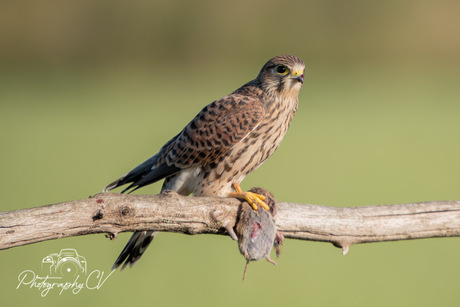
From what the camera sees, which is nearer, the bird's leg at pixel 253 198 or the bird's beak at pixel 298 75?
the bird's leg at pixel 253 198

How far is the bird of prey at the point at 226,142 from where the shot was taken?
4008mm

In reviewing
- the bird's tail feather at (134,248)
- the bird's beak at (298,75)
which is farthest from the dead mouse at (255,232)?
the bird's beak at (298,75)

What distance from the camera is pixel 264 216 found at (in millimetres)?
3348

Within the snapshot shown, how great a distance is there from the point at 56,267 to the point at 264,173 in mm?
6445

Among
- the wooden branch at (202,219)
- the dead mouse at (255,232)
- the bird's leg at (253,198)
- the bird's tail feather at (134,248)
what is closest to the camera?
the wooden branch at (202,219)

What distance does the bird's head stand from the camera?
4016 mm

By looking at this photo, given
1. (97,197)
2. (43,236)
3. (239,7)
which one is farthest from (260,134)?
(239,7)

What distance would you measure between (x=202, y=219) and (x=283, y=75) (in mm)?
1271

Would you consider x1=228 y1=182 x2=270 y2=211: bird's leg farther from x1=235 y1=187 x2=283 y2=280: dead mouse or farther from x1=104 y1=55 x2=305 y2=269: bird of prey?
x1=104 y1=55 x2=305 y2=269: bird of prey

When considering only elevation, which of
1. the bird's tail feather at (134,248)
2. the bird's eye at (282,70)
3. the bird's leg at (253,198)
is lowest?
the bird's tail feather at (134,248)

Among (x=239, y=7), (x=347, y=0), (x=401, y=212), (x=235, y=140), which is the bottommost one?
(x=401, y=212)

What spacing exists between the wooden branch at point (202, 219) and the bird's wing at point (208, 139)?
647 millimetres

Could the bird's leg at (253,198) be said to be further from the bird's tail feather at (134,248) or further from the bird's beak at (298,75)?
the bird's beak at (298,75)

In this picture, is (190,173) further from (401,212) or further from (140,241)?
(401,212)
